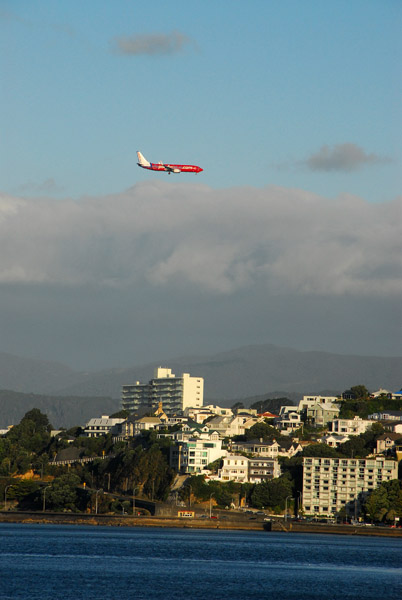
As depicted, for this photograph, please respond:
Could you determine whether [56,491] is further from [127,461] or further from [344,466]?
[344,466]

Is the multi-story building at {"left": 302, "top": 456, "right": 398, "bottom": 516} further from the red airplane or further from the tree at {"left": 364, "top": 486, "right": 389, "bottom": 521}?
the red airplane

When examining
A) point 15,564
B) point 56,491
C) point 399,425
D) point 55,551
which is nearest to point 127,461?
point 56,491

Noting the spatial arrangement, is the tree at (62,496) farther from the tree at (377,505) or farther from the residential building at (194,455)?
the tree at (377,505)

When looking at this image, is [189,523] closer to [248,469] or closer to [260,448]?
[248,469]

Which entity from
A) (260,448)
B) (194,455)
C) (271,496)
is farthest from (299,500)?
(260,448)

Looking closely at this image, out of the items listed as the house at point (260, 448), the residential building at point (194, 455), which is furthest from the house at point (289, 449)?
the residential building at point (194, 455)

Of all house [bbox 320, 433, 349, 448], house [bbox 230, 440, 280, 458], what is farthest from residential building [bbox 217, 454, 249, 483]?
house [bbox 320, 433, 349, 448]
